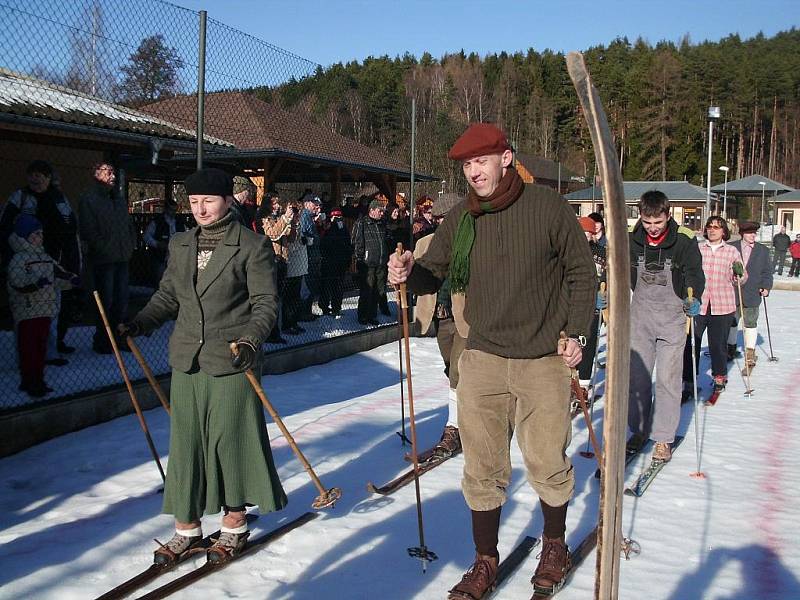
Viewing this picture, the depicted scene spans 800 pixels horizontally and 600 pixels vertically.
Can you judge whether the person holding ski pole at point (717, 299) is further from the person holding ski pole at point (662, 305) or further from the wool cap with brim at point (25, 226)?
the wool cap with brim at point (25, 226)

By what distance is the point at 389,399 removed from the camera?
761 cm

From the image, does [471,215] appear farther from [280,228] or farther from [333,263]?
[333,263]

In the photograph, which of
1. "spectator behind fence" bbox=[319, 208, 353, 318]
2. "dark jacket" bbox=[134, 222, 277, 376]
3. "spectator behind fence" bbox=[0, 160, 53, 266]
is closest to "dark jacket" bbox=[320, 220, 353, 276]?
"spectator behind fence" bbox=[319, 208, 353, 318]

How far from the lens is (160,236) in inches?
428

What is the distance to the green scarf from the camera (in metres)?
3.26

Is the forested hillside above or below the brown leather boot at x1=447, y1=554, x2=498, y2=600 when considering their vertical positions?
above

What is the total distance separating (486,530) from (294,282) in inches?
255

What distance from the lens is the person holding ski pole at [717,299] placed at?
8.05 m

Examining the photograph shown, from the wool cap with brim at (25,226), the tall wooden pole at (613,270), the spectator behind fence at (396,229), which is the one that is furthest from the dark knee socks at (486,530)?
the spectator behind fence at (396,229)

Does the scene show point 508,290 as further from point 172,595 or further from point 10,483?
point 10,483

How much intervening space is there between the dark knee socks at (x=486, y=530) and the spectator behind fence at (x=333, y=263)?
7603mm

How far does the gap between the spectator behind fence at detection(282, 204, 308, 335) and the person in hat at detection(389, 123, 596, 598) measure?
19.7 ft

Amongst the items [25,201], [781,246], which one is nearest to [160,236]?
[25,201]

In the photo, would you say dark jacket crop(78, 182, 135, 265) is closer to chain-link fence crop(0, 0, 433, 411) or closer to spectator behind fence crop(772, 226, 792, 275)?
chain-link fence crop(0, 0, 433, 411)
